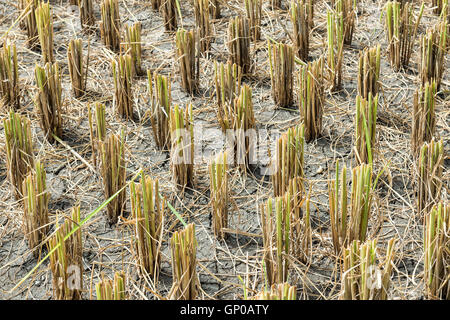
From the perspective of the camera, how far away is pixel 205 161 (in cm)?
324

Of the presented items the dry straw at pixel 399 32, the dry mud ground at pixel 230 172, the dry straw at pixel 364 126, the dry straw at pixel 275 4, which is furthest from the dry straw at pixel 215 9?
the dry straw at pixel 364 126

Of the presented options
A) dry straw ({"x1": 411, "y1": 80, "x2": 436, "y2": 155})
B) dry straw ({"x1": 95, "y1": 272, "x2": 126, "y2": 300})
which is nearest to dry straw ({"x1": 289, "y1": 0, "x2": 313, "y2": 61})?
dry straw ({"x1": 411, "y1": 80, "x2": 436, "y2": 155})

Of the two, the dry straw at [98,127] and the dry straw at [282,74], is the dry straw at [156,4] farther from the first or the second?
the dry straw at [98,127]

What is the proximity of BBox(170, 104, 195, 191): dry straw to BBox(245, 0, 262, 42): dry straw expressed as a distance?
102 cm

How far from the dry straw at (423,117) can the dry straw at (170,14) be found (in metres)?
1.50

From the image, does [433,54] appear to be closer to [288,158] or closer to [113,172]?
[288,158]

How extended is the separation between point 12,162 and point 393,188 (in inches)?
59.9

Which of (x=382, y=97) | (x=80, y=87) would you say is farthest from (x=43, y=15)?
(x=382, y=97)

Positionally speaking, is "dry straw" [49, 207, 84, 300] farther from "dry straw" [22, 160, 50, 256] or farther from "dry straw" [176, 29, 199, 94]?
"dry straw" [176, 29, 199, 94]

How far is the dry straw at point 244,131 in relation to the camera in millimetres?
3127

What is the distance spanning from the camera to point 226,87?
11.0 feet

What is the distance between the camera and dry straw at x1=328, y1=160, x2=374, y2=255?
2623 millimetres

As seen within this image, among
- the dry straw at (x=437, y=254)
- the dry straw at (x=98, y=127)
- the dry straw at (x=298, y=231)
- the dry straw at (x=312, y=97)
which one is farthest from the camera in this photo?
the dry straw at (x=312, y=97)
